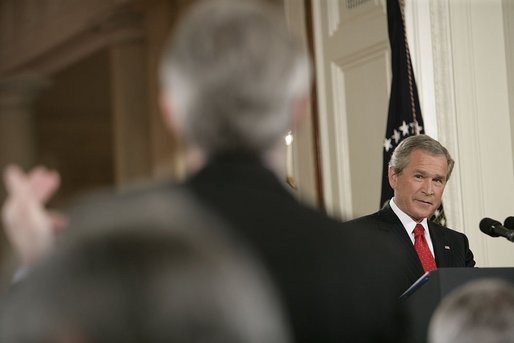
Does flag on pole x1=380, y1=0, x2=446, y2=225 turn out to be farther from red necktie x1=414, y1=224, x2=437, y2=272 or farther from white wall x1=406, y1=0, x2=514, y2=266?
red necktie x1=414, y1=224, x2=437, y2=272

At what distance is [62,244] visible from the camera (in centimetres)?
127

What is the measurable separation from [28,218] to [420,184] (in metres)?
4.59

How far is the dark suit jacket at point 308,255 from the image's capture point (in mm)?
1696

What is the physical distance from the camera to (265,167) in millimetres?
1846

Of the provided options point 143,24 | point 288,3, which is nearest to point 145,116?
point 143,24

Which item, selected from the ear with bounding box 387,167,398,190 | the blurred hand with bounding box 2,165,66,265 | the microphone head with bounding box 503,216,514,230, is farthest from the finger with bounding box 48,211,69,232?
the ear with bounding box 387,167,398,190

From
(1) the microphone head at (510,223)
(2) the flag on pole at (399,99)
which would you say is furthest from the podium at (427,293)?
(2) the flag on pole at (399,99)

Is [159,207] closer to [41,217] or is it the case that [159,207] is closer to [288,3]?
[41,217]

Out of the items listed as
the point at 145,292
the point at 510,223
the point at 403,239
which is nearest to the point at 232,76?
the point at 145,292

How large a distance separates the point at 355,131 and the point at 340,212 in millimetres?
645

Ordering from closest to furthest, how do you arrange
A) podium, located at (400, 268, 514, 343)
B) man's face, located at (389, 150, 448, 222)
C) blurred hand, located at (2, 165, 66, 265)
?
blurred hand, located at (2, 165, 66, 265)
podium, located at (400, 268, 514, 343)
man's face, located at (389, 150, 448, 222)

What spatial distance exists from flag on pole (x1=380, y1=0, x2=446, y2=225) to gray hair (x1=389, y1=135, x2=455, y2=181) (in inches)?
31.1

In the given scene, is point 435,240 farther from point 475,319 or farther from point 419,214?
point 475,319

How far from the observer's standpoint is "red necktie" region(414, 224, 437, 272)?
607 cm
